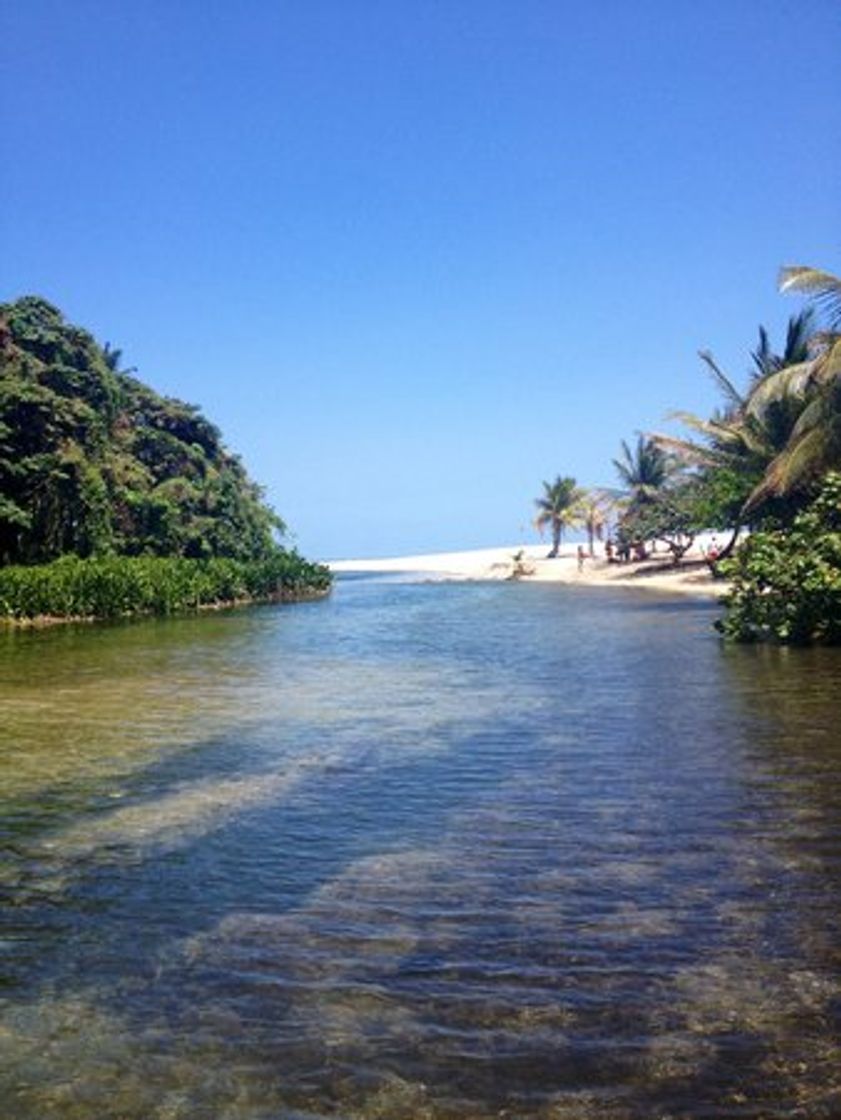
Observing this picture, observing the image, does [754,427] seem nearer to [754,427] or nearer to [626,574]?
[754,427]

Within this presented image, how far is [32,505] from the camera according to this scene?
3528cm

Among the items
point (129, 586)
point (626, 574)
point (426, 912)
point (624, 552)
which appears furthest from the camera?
point (624, 552)

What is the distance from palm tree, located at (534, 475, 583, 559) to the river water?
216 feet

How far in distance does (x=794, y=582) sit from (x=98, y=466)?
28.5 metres

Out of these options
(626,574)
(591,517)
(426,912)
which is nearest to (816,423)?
(426,912)

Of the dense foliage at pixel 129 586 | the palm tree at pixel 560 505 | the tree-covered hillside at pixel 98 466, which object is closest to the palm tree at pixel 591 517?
the palm tree at pixel 560 505

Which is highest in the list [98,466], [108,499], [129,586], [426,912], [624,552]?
[98,466]

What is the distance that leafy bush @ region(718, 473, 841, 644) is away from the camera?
1831 cm

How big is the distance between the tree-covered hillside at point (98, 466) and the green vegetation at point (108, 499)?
0.05 metres

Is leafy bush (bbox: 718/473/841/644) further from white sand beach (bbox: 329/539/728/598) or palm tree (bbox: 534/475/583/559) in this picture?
palm tree (bbox: 534/475/583/559)

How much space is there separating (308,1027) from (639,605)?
33308 mm

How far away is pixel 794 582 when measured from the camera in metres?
19.1

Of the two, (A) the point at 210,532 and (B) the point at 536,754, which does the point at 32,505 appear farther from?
(B) the point at 536,754

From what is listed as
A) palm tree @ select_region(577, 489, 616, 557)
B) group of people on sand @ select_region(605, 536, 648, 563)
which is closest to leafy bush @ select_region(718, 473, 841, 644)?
group of people on sand @ select_region(605, 536, 648, 563)
